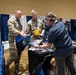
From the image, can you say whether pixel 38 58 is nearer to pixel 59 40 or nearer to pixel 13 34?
pixel 59 40

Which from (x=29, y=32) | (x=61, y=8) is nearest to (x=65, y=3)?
(x=61, y=8)

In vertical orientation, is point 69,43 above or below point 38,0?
below

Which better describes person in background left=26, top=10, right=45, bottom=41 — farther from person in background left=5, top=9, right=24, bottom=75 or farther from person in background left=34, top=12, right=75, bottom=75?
person in background left=34, top=12, right=75, bottom=75

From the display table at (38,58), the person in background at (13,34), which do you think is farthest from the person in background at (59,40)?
the person in background at (13,34)

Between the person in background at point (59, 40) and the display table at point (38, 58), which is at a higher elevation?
the person in background at point (59, 40)

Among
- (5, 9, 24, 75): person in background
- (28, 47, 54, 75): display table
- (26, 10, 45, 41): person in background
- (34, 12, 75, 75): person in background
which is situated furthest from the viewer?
(26, 10, 45, 41): person in background

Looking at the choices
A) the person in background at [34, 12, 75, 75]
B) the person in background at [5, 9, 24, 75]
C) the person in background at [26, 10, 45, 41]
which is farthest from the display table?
the person in background at [26, 10, 45, 41]

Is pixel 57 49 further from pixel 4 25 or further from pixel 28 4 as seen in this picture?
pixel 28 4

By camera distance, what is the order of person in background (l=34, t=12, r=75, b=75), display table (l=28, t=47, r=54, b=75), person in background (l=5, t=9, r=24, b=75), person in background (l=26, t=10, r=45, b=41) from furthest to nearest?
1. person in background (l=26, t=10, r=45, b=41)
2. person in background (l=5, t=9, r=24, b=75)
3. display table (l=28, t=47, r=54, b=75)
4. person in background (l=34, t=12, r=75, b=75)

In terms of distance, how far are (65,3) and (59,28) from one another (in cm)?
525

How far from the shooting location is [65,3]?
7914 mm

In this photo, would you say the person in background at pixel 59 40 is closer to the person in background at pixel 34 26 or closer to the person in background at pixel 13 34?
the person in background at pixel 13 34

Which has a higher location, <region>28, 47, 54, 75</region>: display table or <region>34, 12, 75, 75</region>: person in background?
<region>34, 12, 75, 75</region>: person in background

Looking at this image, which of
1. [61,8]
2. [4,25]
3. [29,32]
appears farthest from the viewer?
[61,8]
